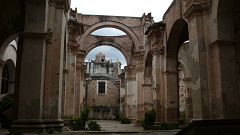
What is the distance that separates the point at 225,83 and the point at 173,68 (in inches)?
256

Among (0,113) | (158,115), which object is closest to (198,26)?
(158,115)

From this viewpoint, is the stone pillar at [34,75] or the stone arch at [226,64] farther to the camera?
the stone arch at [226,64]

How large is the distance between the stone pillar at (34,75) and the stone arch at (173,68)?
7.94 m

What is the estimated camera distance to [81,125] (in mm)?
14250

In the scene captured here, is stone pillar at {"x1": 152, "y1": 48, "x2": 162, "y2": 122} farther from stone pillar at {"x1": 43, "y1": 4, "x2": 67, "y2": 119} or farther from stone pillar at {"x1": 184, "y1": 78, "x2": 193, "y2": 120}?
stone pillar at {"x1": 43, "y1": 4, "x2": 67, "y2": 119}

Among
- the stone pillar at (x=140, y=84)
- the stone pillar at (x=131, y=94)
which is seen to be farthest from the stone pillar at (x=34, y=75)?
the stone pillar at (x=131, y=94)

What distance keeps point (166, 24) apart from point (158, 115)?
506 centimetres

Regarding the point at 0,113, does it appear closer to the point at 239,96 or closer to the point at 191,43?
the point at 191,43

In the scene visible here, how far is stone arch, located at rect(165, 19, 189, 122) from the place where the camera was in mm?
14820

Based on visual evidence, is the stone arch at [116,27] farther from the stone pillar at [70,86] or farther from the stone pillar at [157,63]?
the stone pillar at [70,86]

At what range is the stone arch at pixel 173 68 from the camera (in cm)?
1482

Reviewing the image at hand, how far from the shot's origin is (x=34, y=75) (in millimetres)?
7668

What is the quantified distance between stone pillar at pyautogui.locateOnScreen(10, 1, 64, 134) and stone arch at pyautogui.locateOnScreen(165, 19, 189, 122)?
7.94 meters

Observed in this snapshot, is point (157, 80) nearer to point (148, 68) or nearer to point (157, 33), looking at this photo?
point (157, 33)
